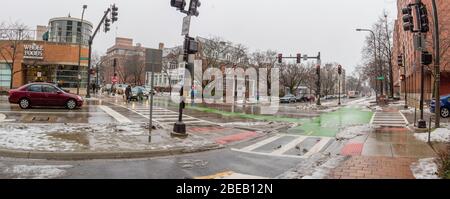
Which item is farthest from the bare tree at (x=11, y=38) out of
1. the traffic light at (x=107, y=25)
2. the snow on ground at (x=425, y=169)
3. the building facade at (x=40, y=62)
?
the snow on ground at (x=425, y=169)

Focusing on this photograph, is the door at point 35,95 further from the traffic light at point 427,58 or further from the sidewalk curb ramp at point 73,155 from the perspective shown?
the traffic light at point 427,58

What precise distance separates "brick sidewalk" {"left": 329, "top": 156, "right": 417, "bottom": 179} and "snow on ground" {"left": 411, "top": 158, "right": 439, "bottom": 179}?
10 centimetres

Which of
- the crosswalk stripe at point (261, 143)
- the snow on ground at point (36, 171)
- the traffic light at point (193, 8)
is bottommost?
the crosswalk stripe at point (261, 143)

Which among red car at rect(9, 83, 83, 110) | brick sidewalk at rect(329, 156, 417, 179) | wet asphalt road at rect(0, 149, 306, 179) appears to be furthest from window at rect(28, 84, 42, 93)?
brick sidewalk at rect(329, 156, 417, 179)

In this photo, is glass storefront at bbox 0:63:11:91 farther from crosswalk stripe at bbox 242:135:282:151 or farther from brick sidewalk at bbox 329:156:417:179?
brick sidewalk at bbox 329:156:417:179

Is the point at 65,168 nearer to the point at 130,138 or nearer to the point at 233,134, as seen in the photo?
the point at 130,138

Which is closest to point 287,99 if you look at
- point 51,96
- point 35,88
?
point 51,96

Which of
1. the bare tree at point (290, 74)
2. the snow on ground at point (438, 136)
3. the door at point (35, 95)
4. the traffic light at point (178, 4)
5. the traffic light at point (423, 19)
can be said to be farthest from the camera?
the bare tree at point (290, 74)

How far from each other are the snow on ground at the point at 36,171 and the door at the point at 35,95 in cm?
1371

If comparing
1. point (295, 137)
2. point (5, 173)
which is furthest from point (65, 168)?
point (295, 137)

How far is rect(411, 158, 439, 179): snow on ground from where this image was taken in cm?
646

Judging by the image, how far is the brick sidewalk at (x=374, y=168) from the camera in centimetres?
657

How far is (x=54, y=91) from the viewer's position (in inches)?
778

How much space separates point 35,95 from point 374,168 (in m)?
18.0
